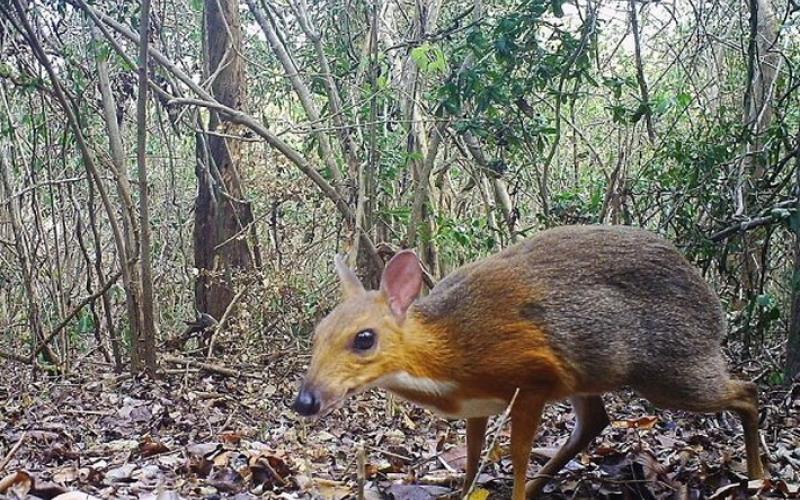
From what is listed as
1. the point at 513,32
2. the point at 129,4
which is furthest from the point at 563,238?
the point at 129,4

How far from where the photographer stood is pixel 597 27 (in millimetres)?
6262

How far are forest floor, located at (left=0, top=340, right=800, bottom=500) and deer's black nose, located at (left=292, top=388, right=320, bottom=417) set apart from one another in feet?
0.56

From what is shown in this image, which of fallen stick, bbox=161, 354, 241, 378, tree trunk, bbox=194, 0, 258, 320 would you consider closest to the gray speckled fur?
fallen stick, bbox=161, 354, 241, 378

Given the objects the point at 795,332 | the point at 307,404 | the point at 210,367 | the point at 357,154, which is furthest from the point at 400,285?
the point at 357,154

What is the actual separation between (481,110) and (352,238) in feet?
4.36

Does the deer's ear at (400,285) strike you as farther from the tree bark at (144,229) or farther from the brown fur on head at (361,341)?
the tree bark at (144,229)

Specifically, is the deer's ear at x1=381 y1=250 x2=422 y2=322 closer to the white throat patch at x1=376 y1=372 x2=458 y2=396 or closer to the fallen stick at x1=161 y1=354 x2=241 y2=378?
the white throat patch at x1=376 y1=372 x2=458 y2=396

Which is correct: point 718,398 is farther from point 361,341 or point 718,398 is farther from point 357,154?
point 357,154

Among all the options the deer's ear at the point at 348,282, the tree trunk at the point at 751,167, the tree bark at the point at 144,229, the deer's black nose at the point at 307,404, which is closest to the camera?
the deer's black nose at the point at 307,404

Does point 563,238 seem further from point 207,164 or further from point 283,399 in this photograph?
point 207,164

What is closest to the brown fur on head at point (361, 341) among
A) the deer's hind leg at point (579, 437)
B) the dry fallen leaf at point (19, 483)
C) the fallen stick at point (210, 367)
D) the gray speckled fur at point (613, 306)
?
the gray speckled fur at point (613, 306)

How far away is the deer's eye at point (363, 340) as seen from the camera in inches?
126

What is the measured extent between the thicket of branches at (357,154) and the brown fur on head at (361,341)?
2.46 m

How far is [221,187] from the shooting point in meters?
8.40
